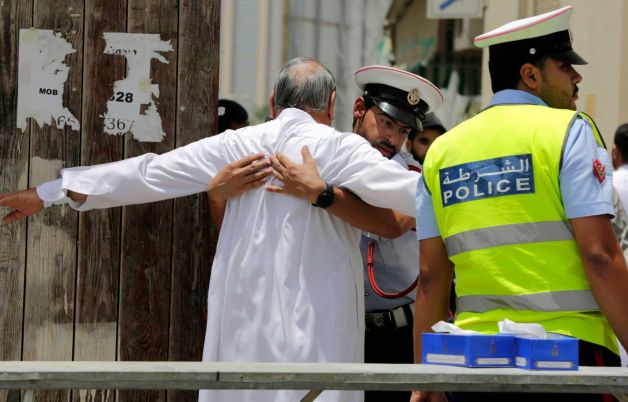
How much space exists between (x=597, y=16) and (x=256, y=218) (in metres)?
8.22

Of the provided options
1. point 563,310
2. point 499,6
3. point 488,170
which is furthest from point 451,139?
point 499,6

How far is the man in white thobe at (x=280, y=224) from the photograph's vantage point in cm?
407

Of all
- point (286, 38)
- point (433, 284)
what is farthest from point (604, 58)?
point (286, 38)

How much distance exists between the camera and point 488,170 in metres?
3.39

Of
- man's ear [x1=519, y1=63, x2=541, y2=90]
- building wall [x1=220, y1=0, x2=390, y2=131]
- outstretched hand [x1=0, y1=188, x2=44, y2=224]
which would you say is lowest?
outstretched hand [x1=0, y1=188, x2=44, y2=224]

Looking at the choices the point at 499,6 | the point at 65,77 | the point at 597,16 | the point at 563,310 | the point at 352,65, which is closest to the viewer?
the point at 563,310

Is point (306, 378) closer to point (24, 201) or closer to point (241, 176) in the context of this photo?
point (241, 176)

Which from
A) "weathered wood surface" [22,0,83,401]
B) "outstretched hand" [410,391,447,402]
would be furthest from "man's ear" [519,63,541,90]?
"weathered wood surface" [22,0,83,401]

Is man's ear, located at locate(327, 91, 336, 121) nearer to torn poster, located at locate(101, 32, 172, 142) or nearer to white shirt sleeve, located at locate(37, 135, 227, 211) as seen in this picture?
white shirt sleeve, located at locate(37, 135, 227, 211)

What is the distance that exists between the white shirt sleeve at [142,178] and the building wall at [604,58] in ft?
24.0

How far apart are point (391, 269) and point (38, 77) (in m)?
1.51

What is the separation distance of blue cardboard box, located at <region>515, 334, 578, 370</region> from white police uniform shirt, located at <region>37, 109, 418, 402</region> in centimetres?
111

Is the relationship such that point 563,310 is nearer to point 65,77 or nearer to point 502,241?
point 502,241

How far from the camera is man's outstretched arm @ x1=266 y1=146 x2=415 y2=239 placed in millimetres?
4102
